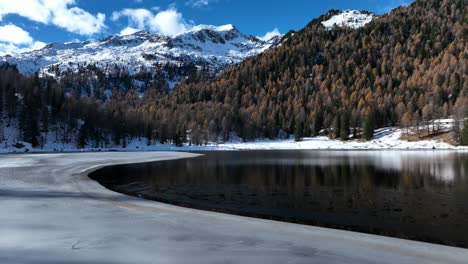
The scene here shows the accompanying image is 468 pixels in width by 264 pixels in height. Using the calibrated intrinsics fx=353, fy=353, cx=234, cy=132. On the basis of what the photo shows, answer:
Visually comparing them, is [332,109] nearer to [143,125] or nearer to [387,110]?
[387,110]

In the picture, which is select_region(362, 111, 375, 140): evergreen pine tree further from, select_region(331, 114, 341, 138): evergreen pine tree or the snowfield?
the snowfield

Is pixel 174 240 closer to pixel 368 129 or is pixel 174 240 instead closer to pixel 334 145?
pixel 334 145

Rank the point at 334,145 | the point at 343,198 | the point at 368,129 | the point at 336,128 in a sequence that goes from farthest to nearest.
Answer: the point at 336,128 < the point at 368,129 < the point at 334,145 < the point at 343,198

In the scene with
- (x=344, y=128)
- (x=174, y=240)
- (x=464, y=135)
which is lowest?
(x=174, y=240)

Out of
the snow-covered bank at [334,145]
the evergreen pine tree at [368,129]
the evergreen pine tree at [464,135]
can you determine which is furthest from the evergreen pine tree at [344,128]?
the evergreen pine tree at [464,135]

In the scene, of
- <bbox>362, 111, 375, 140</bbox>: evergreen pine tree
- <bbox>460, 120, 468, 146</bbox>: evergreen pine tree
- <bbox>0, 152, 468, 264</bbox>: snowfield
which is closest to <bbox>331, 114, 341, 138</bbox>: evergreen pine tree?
<bbox>362, 111, 375, 140</bbox>: evergreen pine tree

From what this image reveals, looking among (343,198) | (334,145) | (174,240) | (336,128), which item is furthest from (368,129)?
(174,240)

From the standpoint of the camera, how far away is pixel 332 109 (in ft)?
600

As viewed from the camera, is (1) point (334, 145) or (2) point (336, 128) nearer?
(1) point (334, 145)

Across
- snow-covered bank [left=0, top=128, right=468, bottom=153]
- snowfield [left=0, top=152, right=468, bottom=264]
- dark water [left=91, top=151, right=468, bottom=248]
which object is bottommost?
dark water [left=91, top=151, right=468, bottom=248]

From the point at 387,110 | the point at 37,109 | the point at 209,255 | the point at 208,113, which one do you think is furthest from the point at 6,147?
the point at 387,110

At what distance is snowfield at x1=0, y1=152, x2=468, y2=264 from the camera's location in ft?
33.0

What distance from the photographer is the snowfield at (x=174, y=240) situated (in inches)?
396

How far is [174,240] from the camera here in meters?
12.2
